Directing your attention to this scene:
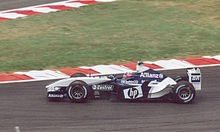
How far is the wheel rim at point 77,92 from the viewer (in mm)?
10430

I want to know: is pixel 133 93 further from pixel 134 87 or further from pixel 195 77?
pixel 195 77

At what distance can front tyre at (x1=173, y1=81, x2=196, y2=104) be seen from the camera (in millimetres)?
10344

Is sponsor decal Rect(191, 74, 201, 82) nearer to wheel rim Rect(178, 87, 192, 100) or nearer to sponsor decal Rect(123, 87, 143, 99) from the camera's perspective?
wheel rim Rect(178, 87, 192, 100)

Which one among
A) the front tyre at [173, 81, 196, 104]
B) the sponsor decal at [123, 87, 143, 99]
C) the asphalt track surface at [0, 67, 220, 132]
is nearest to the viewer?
the asphalt track surface at [0, 67, 220, 132]

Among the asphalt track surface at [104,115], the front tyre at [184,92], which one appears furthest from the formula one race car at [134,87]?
the asphalt track surface at [104,115]

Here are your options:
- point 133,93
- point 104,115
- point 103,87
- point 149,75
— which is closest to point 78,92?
point 103,87

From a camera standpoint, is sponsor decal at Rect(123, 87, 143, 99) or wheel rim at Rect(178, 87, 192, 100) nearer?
wheel rim at Rect(178, 87, 192, 100)

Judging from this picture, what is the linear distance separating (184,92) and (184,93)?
4 centimetres

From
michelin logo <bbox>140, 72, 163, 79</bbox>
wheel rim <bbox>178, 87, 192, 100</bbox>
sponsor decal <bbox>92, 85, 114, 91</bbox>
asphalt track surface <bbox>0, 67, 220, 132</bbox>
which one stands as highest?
michelin logo <bbox>140, 72, 163, 79</bbox>

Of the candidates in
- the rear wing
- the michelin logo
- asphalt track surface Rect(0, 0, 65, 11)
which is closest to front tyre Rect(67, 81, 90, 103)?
the michelin logo

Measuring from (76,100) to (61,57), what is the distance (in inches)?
165

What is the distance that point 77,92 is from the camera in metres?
10.5

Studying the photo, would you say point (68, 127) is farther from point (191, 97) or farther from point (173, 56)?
point (173, 56)

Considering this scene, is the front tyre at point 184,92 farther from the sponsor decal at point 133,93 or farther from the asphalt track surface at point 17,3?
the asphalt track surface at point 17,3
